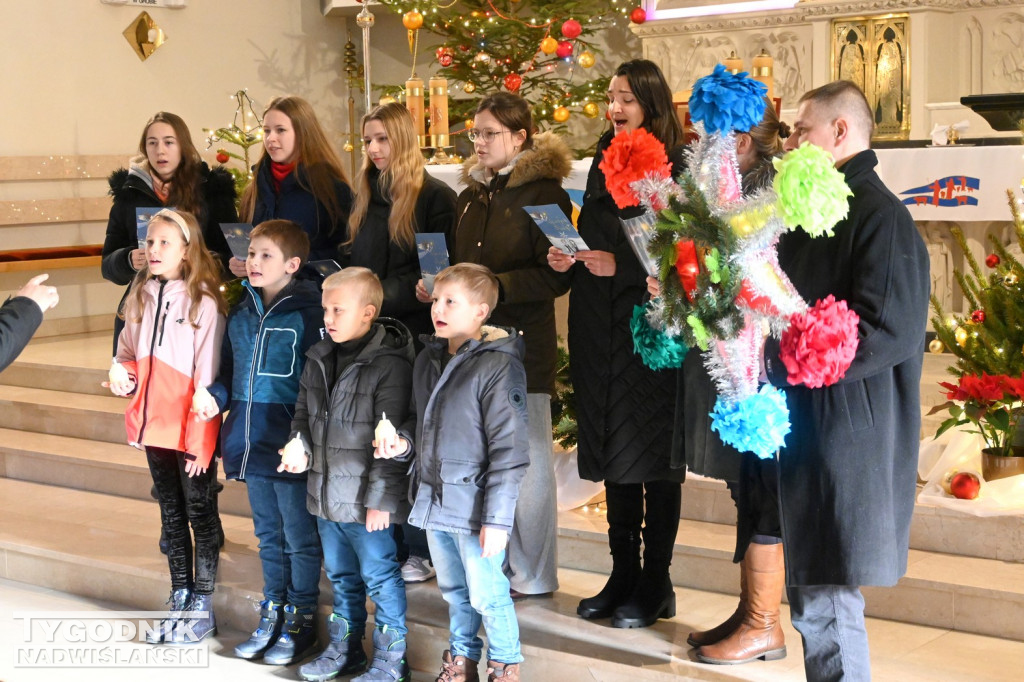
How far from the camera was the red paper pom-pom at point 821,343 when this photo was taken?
7.66 ft

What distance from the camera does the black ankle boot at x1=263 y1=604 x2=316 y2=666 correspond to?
3.80m

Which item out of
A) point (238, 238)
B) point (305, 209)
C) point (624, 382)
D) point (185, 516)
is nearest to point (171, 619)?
point (185, 516)

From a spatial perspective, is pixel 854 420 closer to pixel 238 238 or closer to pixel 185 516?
pixel 238 238

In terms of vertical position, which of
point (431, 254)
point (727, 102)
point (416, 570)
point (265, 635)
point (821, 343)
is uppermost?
point (727, 102)

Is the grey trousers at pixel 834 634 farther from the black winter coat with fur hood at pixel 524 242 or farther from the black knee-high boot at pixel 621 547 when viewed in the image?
the black winter coat with fur hood at pixel 524 242

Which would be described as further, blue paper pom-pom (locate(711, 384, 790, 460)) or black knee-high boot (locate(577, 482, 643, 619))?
black knee-high boot (locate(577, 482, 643, 619))

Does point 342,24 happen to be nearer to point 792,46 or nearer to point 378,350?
point 792,46

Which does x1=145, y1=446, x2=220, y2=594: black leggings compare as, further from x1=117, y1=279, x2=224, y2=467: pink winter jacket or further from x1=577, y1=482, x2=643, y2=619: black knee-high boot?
x1=577, y1=482, x2=643, y2=619: black knee-high boot

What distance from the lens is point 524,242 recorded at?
3.63 metres

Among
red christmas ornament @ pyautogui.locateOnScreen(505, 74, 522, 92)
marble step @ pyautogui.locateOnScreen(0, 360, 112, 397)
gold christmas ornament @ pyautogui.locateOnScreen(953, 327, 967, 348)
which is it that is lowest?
marble step @ pyautogui.locateOnScreen(0, 360, 112, 397)

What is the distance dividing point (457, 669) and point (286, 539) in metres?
0.73

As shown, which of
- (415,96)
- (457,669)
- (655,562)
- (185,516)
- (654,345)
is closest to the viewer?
(654,345)

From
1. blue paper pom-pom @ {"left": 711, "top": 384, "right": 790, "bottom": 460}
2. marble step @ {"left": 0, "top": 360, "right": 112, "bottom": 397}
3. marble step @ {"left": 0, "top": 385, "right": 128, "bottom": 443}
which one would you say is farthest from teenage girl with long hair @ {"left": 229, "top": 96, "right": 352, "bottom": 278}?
marble step @ {"left": 0, "top": 360, "right": 112, "bottom": 397}

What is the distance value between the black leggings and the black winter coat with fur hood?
1130 millimetres
